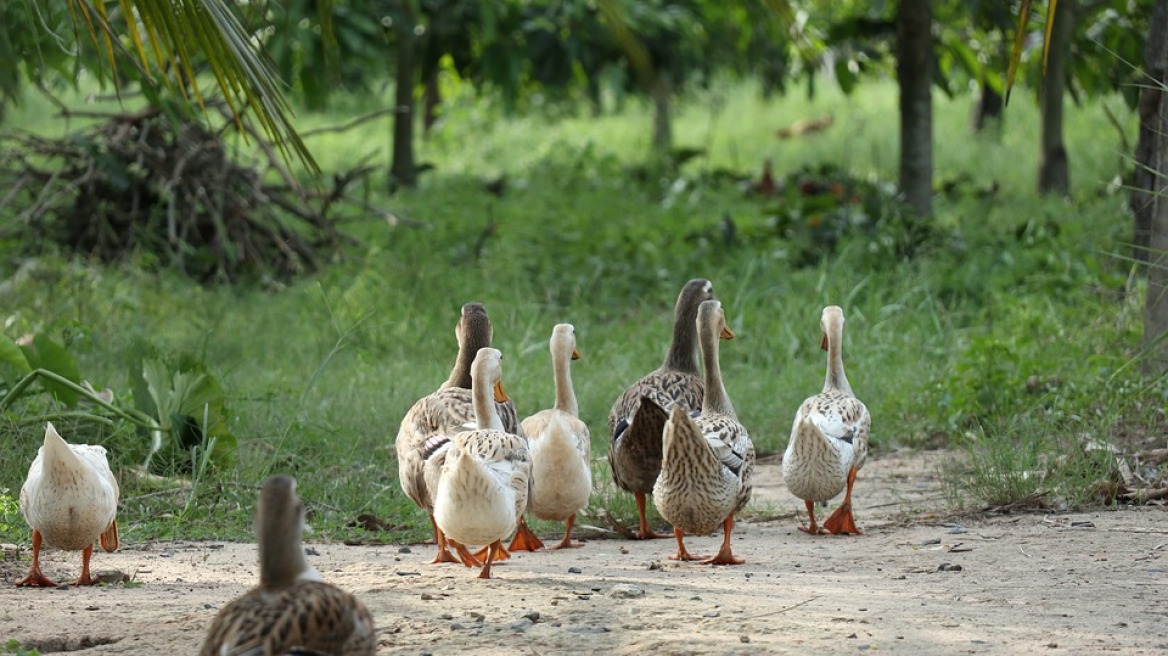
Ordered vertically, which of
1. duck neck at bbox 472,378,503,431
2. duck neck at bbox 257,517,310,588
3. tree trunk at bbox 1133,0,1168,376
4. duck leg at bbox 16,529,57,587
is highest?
tree trunk at bbox 1133,0,1168,376

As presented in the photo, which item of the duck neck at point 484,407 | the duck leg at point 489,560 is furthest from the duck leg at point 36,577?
the duck neck at point 484,407

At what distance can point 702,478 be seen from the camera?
20.5 ft

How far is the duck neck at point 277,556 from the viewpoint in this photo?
4.09 meters

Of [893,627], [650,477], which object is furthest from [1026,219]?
[893,627]

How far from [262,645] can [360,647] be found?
310 millimetres

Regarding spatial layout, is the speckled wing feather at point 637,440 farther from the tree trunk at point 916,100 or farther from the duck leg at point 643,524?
the tree trunk at point 916,100

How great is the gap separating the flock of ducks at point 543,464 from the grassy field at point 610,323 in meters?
0.60

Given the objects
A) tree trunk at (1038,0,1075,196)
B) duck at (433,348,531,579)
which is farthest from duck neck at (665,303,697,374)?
tree trunk at (1038,0,1075,196)

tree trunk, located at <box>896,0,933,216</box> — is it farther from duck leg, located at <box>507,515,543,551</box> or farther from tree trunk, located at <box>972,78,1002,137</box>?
duck leg, located at <box>507,515,543,551</box>

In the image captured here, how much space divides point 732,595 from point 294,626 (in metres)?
2.10

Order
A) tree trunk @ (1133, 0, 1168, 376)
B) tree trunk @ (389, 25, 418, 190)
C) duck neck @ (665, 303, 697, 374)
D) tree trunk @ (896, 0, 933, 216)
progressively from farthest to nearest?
tree trunk @ (389, 25, 418, 190) < tree trunk @ (896, 0, 933, 216) < duck neck @ (665, 303, 697, 374) < tree trunk @ (1133, 0, 1168, 376)

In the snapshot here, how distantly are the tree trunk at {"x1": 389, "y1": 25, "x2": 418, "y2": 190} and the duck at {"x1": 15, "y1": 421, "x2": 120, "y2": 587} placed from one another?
9588mm

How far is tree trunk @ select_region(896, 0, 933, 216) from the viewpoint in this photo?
1265cm

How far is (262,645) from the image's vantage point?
3729 mm
